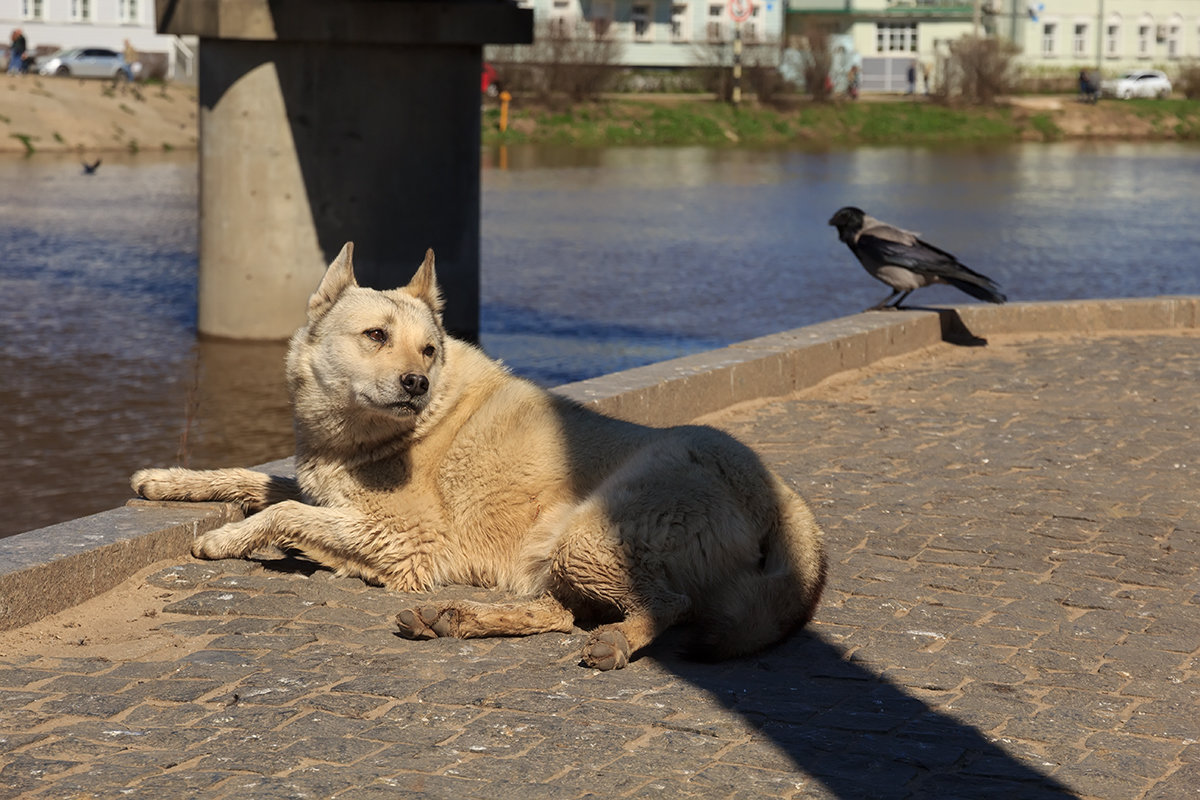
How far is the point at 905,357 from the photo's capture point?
40.2ft

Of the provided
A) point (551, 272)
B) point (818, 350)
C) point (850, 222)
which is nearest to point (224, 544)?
point (818, 350)

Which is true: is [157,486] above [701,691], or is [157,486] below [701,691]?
above

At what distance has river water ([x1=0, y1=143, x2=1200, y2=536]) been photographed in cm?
1364

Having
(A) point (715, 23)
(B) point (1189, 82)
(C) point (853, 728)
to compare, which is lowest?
(C) point (853, 728)

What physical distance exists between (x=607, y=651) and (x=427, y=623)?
2.24 ft

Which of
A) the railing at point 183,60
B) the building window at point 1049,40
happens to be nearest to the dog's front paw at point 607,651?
the railing at point 183,60

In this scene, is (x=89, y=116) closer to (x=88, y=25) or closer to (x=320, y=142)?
(x=88, y=25)

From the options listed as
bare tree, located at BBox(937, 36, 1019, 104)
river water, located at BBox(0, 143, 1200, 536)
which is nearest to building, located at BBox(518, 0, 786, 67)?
bare tree, located at BBox(937, 36, 1019, 104)

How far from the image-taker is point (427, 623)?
5.40m

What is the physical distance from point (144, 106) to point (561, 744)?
48.5 metres

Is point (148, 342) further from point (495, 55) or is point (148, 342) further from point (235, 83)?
point (495, 55)

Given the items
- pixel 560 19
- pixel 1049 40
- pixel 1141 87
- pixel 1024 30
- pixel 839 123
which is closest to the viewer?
pixel 839 123

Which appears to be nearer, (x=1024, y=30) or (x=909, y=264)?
(x=909, y=264)

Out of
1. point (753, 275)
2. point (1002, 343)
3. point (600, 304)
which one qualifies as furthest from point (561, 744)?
point (753, 275)
